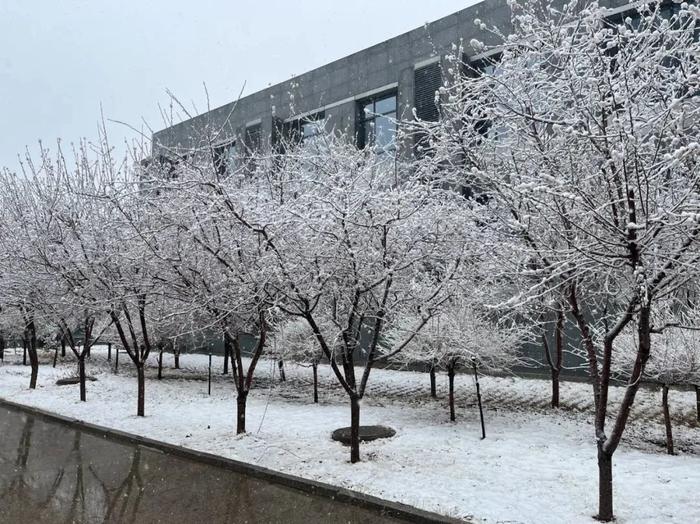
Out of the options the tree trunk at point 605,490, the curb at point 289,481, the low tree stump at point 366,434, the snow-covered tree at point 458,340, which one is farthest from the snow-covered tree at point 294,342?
the tree trunk at point 605,490

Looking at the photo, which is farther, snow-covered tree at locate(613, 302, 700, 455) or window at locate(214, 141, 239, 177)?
window at locate(214, 141, 239, 177)

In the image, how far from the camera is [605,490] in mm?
5289

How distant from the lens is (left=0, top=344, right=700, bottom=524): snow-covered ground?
5898 mm

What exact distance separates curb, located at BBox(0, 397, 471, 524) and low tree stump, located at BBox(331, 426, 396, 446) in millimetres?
1836

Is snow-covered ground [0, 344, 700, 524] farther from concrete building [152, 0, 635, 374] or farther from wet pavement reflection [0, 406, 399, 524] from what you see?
concrete building [152, 0, 635, 374]

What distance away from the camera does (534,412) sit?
11.9 m

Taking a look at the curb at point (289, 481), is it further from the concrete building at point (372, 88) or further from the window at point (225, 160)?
the concrete building at point (372, 88)

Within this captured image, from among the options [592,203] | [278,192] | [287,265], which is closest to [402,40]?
[278,192]

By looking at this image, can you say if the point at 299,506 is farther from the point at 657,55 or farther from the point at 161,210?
the point at 657,55

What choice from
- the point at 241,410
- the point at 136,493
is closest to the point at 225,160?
the point at 241,410

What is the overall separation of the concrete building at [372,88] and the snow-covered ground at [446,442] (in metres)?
9.20

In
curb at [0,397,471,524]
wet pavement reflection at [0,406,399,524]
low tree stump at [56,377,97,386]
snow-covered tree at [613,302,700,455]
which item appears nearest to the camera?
→ curb at [0,397,471,524]

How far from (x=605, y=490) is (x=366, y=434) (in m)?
4.73

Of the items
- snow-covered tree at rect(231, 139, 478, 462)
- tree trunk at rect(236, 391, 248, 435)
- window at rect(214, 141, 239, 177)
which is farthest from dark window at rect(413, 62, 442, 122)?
tree trunk at rect(236, 391, 248, 435)
